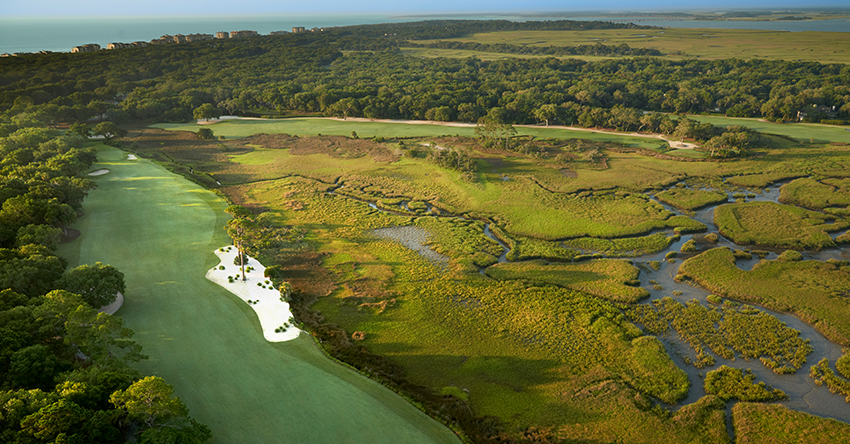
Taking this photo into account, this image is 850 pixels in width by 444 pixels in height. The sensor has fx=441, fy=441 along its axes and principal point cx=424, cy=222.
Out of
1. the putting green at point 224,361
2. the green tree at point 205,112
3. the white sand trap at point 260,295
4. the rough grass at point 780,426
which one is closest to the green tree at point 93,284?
the putting green at point 224,361

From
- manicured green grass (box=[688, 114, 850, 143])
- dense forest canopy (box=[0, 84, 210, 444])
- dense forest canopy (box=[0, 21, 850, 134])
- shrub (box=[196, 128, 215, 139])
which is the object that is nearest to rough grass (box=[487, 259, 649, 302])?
dense forest canopy (box=[0, 84, 210, 444])

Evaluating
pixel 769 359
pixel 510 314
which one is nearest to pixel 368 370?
pixel 510 314

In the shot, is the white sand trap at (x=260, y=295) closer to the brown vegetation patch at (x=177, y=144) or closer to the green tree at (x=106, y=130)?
the brown vegetation patch at (x=177, y=144)

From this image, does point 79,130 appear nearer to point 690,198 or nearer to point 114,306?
point 114,306

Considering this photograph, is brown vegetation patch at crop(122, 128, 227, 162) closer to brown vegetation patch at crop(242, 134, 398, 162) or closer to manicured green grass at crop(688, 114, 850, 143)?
brown vegetation patch at crop(242, 134, 398, 162)

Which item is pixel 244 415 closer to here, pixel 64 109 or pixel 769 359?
pixel 769 359

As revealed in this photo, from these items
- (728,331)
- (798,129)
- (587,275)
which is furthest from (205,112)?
(798,129)
